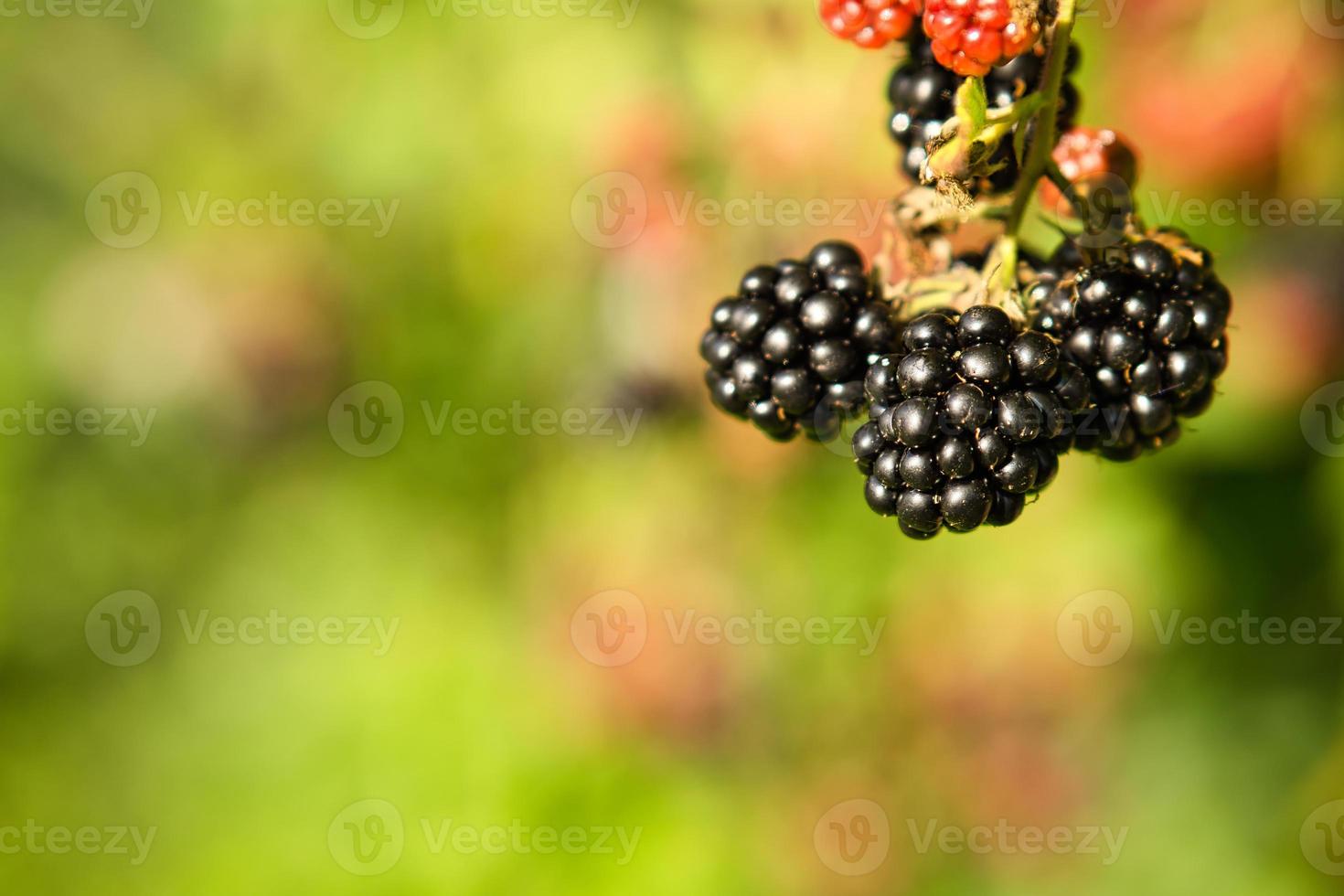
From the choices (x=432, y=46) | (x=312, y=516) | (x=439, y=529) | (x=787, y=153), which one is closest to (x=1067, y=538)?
(x=787, y=153)

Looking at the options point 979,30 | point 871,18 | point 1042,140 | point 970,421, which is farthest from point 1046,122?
point 970,421

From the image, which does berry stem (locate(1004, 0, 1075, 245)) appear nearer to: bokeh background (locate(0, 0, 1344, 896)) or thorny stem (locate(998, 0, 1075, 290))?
thorny stem (locate(998, 0, 1075, 290))

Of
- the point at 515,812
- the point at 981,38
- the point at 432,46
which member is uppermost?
the point at 432,46

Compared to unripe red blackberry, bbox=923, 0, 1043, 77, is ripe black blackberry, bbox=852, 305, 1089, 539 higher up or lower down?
lower down

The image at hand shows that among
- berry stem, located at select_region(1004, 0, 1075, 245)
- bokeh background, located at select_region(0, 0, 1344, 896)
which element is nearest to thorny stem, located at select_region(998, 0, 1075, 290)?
berry stem, located at select_region(1004, 0, 1075, 245)

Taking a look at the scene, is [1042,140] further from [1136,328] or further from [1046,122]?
[1136,328]

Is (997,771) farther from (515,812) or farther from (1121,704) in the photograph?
(515,812)
